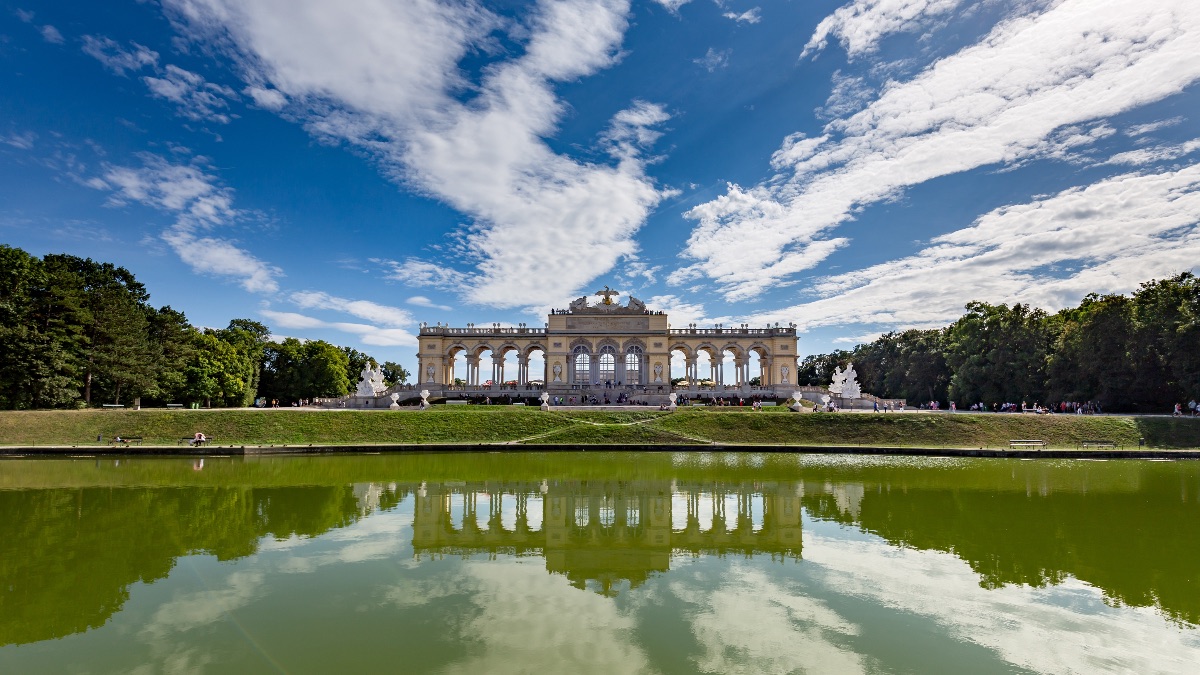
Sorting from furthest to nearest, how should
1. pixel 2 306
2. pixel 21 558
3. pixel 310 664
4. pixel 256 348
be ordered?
pixel 256 348, pixel 2 306, pixel 21 558, pixel 310 664

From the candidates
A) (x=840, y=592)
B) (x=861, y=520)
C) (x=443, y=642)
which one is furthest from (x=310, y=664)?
(x=861, y=520)

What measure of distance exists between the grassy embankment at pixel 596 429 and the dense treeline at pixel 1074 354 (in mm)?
5627

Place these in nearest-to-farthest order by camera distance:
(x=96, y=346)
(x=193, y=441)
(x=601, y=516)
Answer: (x=601, y=516) → (x=193, y=441) → (x=96, y=346)

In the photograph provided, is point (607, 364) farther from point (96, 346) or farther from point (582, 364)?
point (96, 346)

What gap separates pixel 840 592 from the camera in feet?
27.8

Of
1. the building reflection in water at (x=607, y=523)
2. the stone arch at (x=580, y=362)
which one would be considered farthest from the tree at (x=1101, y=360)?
the stone arch at (x=580, y=362)

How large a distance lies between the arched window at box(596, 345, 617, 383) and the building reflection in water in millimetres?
37649

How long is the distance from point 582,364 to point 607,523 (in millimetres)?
43650

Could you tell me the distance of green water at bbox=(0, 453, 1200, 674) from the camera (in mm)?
6500

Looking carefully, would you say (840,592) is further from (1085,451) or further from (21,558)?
(1085,451)

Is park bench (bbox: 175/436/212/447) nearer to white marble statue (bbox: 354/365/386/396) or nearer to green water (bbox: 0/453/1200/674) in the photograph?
green water (bbox: 0/453/1200/674)

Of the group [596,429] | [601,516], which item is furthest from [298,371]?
[601,516]

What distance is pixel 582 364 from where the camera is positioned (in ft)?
185

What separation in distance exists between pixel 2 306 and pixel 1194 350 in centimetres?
6121
